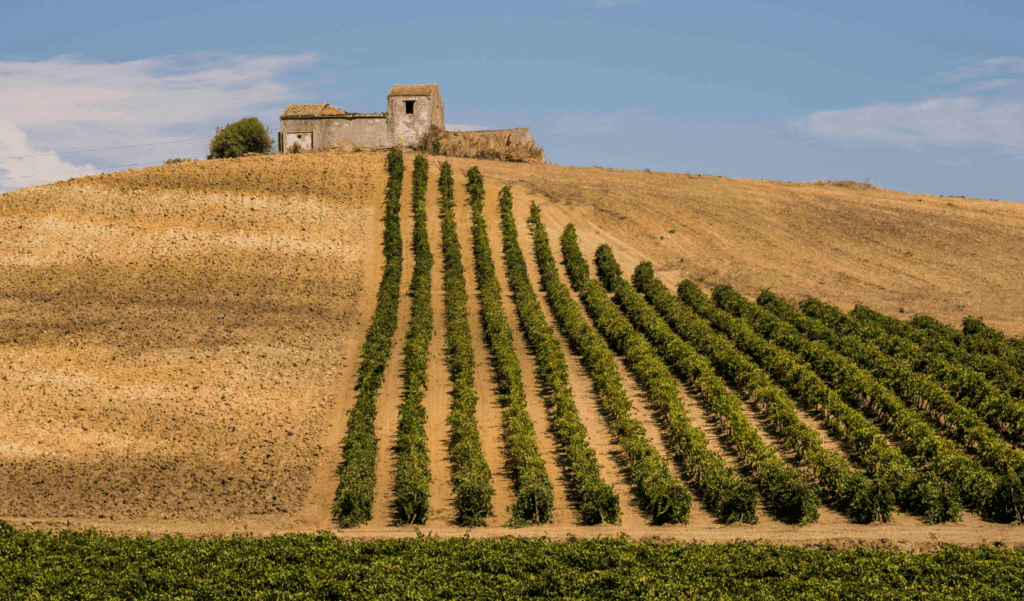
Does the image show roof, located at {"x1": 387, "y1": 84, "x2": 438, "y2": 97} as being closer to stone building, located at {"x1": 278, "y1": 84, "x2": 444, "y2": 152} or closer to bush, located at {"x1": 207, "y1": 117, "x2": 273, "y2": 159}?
stone building, located at {"x1": 278, "y1": 84, "x2": 444, "y2": 152}

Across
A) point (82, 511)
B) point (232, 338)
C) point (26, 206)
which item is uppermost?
point (26, 206)

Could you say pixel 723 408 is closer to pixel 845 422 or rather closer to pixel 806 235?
pixel 845 422

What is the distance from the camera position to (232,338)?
39938mm

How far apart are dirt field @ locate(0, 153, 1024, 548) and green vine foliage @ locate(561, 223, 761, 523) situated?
64 centimetres

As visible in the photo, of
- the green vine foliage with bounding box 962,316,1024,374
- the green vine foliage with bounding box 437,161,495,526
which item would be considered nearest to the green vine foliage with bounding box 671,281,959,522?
the green vine foliage with bounding box 962,316,1024,374

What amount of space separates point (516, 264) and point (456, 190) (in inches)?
507

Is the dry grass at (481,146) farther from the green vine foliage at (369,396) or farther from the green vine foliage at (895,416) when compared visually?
the green vine foliage at (895,416)

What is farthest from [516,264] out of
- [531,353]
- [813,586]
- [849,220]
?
[813,586]

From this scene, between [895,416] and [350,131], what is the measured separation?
5177cm

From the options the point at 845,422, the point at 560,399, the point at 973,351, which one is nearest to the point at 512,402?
the point at 560,399

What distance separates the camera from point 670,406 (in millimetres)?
31391

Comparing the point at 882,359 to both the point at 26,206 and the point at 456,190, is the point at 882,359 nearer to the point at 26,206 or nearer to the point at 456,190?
the point at 456,190

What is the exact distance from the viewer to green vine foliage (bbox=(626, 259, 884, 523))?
24.9 metres

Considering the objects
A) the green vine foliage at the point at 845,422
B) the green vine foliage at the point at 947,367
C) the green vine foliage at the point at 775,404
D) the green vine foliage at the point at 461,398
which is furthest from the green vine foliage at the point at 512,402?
the green vine foliage at the point at 947,367
